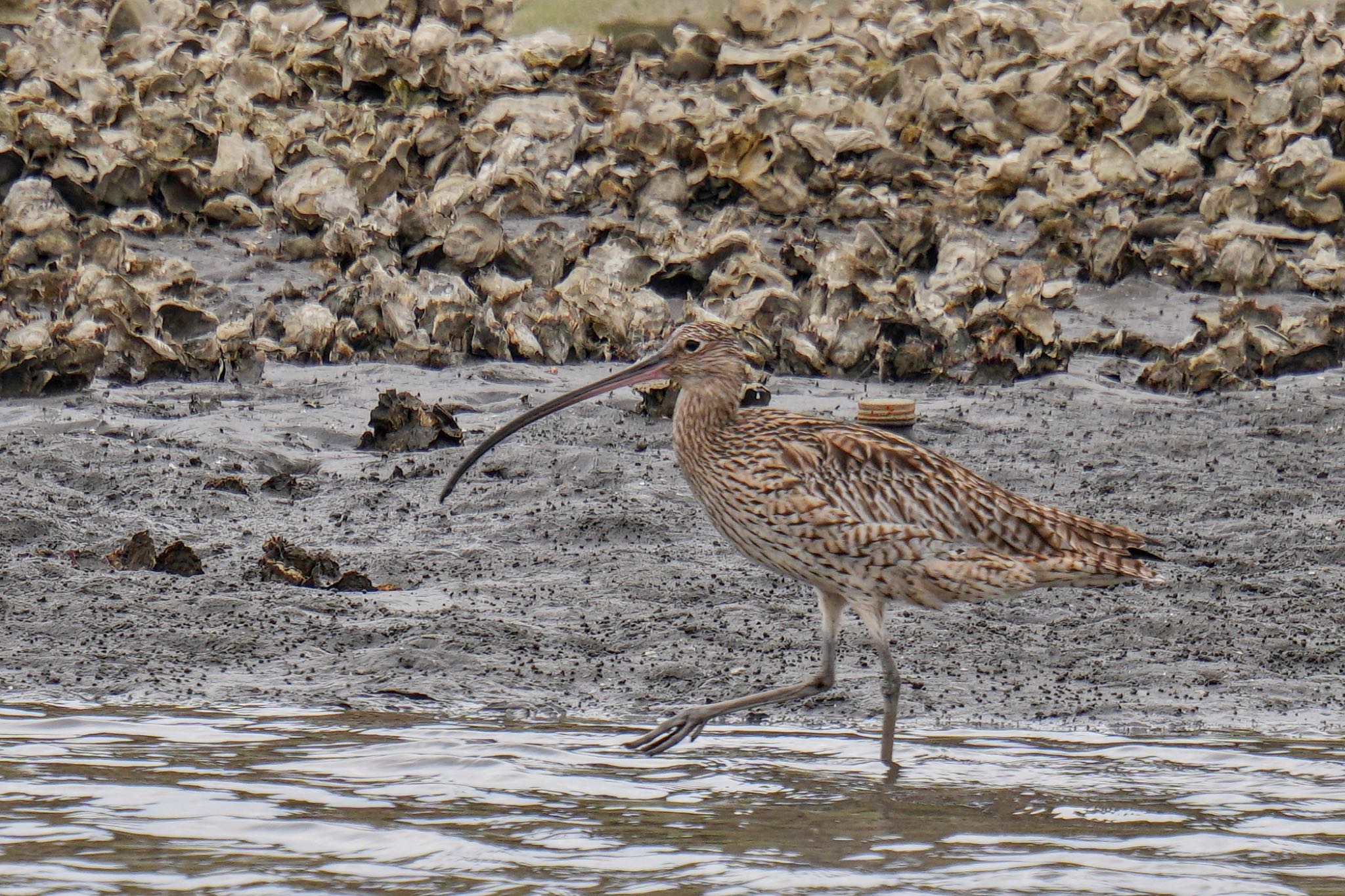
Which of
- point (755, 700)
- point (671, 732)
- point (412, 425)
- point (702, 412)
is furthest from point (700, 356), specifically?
point (412, 425)

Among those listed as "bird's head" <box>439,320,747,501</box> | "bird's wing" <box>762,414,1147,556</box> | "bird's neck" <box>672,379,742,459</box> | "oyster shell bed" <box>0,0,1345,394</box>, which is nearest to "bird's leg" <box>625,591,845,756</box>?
"bird's wing" <box>762,414,1147,556</box>

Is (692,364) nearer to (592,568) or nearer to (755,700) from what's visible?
(592,568)

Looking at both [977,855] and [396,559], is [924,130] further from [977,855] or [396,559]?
[977,855]

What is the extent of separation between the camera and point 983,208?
11.7 m

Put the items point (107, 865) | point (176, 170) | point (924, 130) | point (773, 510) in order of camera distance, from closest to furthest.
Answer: point (107, 865), point (773, 510), point (176, 170), point (924, 130)

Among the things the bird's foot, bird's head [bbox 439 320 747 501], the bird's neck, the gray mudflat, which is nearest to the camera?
the bird's foot

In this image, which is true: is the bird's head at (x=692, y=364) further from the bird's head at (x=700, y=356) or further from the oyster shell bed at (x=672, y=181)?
the oyster shell bed at (x=672, y=181)

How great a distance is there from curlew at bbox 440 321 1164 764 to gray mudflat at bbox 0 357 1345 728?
389 millimetres

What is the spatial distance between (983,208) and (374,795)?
7.54 metres

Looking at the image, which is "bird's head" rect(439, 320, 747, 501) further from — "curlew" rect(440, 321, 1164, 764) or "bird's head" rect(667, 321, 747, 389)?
"curlew" rect(440, 321, 1164, 764)

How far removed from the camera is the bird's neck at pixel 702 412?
6328 mm

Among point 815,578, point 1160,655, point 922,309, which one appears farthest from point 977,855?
Answer: point 922,309

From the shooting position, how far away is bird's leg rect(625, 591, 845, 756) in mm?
5605

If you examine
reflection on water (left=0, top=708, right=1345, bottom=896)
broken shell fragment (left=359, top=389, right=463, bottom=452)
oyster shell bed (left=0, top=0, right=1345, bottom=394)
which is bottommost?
reflection on water (left=0, top=708, right=1345, bottom=896)
